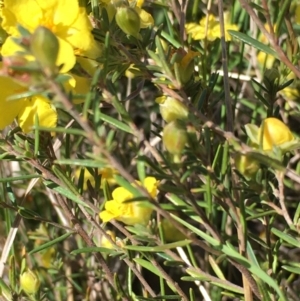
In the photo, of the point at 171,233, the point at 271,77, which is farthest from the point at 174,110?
the point at 171,233

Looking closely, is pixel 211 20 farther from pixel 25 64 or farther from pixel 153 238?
pixel 25 64

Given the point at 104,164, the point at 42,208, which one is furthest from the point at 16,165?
the point at 104,164

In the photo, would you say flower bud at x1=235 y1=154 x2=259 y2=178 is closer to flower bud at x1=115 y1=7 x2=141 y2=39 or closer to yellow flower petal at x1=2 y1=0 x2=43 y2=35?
flower bud at x1=115 y1=7 x2=141 y2=39

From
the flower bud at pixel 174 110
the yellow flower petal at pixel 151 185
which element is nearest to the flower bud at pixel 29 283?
the yellow flower petal at pixel 151 185

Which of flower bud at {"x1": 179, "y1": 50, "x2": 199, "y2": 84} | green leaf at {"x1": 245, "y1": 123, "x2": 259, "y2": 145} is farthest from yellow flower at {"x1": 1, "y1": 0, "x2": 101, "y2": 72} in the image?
green leaf at {"x1": 245, "y1": 123, "x2": 259, "y2": 145}

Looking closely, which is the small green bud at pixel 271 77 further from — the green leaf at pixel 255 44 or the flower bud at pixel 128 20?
the flower bud at pixel 128 20

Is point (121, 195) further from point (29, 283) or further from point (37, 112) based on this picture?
point (29, 283)
